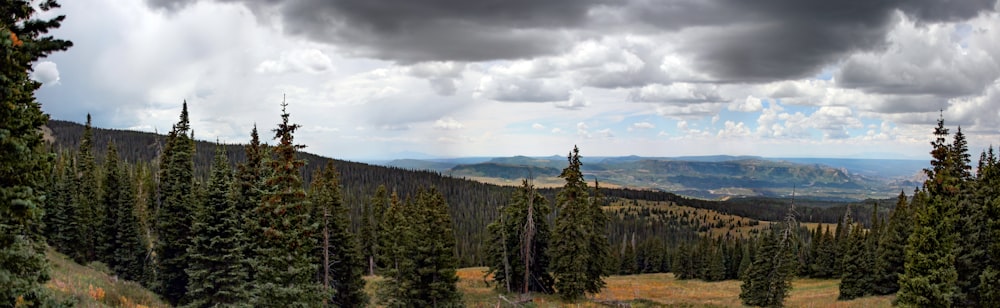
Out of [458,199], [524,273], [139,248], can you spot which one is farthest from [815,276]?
[458,199]

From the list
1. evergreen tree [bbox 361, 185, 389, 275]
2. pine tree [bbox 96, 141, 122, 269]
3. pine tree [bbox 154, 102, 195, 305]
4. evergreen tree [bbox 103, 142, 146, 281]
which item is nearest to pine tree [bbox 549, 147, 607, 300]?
pine tree [bbox 154, 102, 195, 305]

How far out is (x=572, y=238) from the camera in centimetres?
4412

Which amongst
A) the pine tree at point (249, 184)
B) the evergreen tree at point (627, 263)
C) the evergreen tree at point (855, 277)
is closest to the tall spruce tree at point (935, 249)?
the evergreen tree at point (855, 277)

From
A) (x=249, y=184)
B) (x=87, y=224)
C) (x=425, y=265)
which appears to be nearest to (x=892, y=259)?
(x=425, y=265)

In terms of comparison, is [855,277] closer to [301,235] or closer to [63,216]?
[301,235]

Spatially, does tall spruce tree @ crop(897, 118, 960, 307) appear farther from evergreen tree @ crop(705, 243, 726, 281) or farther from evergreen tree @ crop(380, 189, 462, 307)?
evergreen tree @ crop(705, 243, 726, 281)

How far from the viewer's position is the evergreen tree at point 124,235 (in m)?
51.7

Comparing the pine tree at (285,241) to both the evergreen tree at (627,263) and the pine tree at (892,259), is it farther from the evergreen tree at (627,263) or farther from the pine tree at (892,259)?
the evergreen tree at (627,263)

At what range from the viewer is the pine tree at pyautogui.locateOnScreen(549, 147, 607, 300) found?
43.6 meters

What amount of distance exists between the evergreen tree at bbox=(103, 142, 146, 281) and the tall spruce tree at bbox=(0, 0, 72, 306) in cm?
4557

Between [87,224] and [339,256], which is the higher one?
[339,256]

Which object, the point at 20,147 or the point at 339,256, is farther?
the point at 339,256

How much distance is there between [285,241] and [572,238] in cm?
2565

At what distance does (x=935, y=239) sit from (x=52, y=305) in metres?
41.9
